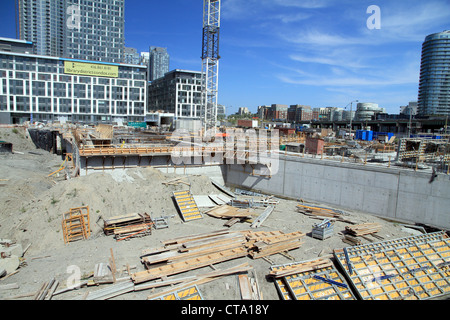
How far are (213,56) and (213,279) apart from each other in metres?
36.3

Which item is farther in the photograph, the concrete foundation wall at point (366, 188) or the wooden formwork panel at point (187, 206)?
the wooden formwork panel at point (187, 206)

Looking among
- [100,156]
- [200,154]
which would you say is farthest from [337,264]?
[100,156]

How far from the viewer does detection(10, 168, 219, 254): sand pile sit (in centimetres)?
1619

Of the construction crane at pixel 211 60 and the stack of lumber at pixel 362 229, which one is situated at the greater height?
the construction crane at pixel 211 60

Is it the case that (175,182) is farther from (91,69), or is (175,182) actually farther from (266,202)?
(91,69)

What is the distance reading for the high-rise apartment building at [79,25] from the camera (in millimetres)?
113250

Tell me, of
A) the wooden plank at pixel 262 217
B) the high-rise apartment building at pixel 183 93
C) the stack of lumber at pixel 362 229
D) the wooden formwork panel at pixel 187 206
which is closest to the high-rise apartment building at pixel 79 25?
the high-rise apartment building at pixel 183 93

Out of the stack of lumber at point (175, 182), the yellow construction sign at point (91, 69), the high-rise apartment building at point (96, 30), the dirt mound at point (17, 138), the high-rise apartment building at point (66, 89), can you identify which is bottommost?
the stack of lumber at point (175, 182)

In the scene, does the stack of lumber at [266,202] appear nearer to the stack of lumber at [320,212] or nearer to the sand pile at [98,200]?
the stack of lumber at [320,212]

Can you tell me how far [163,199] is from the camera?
69.5 ft

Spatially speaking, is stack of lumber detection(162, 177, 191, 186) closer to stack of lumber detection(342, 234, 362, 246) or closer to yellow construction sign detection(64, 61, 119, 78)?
stack of lumber detection(342, 234, 362, 246)

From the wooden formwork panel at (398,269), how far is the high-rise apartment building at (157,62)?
19554 cm

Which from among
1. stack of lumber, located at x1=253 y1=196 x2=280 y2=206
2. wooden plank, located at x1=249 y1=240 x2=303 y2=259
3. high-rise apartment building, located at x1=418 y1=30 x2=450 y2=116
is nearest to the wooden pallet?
wooden plank, located at x1=249 y1=240 x2=303 y2=259
